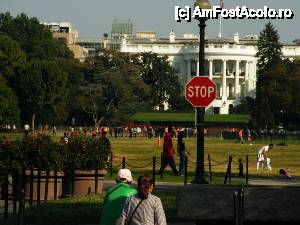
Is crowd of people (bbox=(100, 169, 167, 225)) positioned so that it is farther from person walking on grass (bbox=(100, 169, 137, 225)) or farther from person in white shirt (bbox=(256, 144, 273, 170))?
person in white shirt (bbox=(256, 144, 273, 170))

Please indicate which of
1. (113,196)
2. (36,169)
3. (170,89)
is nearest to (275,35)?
(170,89)

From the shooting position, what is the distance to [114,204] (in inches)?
516

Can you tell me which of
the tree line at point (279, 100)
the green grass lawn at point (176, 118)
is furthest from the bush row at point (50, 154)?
the green grass lawn at point (176, 118)

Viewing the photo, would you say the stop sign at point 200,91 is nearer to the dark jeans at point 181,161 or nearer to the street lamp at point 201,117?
the street lamp at point 201,117

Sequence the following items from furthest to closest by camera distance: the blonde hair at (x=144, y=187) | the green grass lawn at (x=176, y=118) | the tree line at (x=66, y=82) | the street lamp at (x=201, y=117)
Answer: the green grass lawn at (x=176, y=118) < the tree line at (x=66, y=82) < the street lamp at (x=201, y=117) < the blonde hair at (x=144, y=187)

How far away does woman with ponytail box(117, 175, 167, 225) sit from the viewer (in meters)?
12.1

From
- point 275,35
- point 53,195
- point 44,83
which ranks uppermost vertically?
point 275,35

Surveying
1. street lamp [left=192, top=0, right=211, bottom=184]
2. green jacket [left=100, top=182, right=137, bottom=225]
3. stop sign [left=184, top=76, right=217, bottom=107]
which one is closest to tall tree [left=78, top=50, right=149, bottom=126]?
street lamp [left=192, top=0, right=211, bottom=184]

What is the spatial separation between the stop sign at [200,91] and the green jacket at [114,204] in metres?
12.2

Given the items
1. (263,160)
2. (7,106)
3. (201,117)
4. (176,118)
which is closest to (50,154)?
(201,117)

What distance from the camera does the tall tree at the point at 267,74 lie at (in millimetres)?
124438

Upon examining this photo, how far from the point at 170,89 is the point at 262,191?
522 ft

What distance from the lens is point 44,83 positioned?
11512cm

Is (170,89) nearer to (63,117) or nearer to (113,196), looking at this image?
(63,117)
